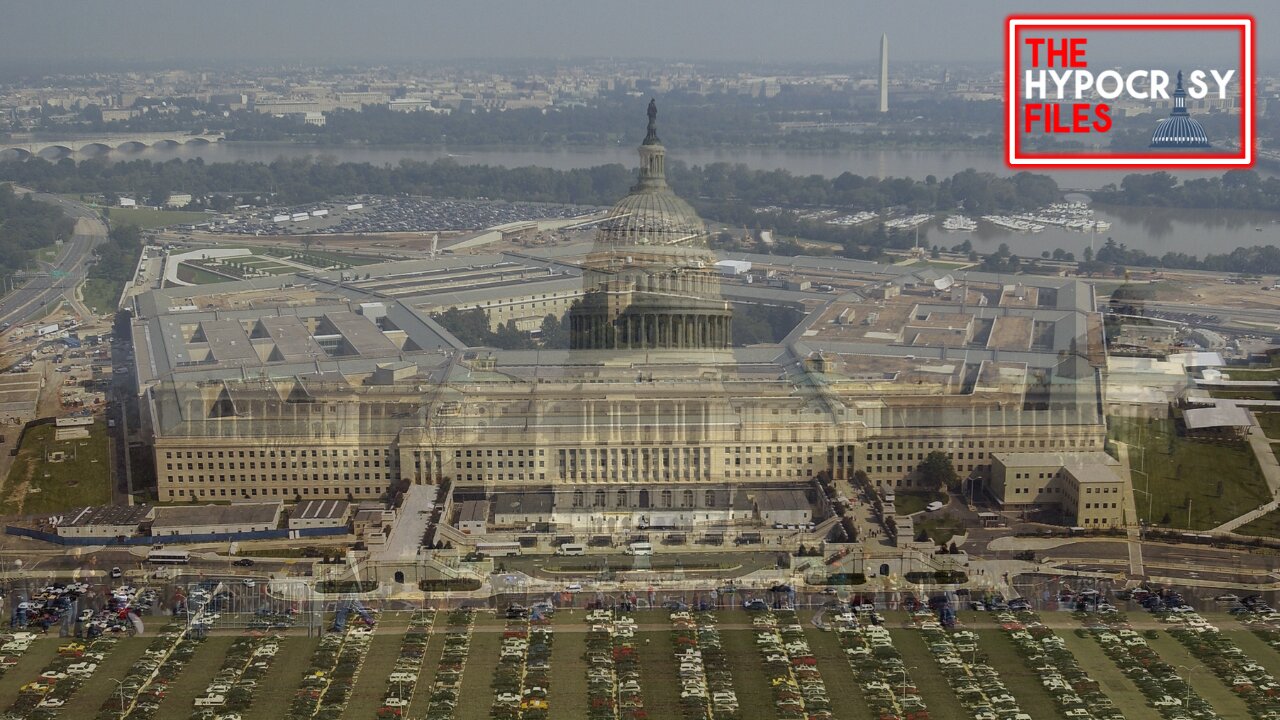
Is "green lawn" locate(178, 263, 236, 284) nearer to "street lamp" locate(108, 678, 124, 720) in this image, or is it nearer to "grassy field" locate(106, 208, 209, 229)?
"grassy field" locate(106, 208, 209, 229)

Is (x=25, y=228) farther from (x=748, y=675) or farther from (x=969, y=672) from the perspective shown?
(x=969, y=672)

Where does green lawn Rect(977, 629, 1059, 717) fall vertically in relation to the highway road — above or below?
below

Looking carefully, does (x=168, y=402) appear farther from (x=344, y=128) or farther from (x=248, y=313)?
(x=344, y=128)

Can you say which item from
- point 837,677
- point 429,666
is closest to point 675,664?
point 837,677

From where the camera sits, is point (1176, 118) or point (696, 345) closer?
point (696, 345)

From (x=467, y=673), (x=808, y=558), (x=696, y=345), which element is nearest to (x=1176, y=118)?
(x=696, y=345)

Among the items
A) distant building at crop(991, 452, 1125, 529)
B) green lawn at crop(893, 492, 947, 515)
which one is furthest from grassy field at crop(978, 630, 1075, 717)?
green lawn at crop(893, 492, 947, 515)
